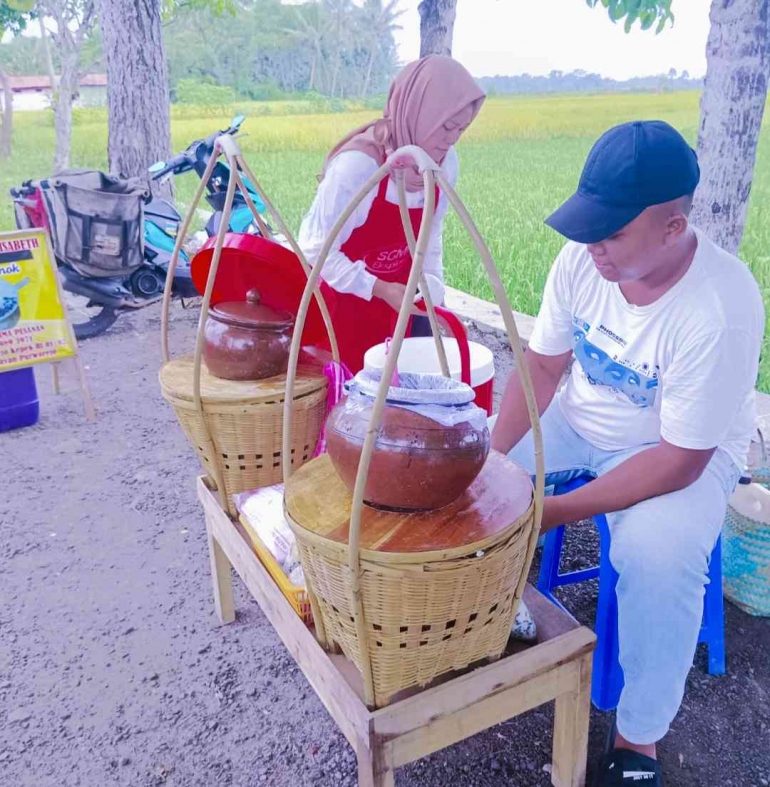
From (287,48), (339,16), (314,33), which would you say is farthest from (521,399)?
(339,16)

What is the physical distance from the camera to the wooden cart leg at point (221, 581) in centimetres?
201

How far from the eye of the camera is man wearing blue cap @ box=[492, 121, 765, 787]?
1398 mm

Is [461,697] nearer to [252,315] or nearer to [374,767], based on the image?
[374,767]

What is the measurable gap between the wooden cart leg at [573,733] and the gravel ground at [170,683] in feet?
0.39

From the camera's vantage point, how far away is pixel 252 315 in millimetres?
1634

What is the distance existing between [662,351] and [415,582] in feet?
2.79

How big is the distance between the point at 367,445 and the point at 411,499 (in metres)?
0.19

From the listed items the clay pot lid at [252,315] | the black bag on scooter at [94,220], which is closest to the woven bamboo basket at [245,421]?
the clay pot lid at [252,315]

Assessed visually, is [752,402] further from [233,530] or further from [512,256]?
[512,256]

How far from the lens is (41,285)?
11.2ft

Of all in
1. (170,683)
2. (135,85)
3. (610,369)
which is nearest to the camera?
(610,369)

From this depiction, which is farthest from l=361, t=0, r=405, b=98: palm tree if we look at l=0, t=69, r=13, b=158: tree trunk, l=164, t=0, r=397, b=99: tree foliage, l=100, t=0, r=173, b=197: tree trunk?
l=100, t=0, r=173, b=197: tree trunk

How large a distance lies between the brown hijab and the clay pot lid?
2.22 feet

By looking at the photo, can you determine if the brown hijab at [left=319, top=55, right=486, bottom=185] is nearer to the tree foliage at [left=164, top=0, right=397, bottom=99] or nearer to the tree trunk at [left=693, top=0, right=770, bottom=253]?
the tree trunk at [left=693, top=0, right=770, bottom=253]
